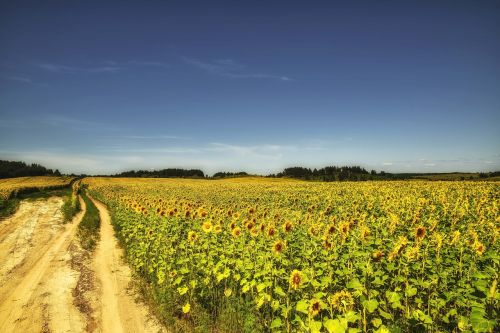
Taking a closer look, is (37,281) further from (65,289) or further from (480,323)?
(480,323)

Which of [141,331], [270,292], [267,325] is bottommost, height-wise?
[141,331]

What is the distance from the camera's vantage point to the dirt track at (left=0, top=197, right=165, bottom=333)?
7.13 metres

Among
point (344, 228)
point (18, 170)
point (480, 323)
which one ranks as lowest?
point (480, 323)

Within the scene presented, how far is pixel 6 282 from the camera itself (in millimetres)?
9711

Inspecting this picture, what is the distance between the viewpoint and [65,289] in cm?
912

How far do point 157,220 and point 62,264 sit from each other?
384 centimetres

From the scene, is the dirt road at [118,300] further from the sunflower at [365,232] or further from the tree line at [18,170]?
the tree line at [18,170]

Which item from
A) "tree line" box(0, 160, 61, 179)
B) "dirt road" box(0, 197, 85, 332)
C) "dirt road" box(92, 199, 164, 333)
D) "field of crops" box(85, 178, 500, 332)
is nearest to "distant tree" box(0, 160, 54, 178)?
"tree line" box(0, 160, 61, 179)

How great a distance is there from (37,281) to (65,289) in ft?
4.71

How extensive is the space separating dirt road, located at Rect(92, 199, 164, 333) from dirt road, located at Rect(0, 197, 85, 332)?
0.68 metres

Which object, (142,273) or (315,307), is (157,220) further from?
(315,307)

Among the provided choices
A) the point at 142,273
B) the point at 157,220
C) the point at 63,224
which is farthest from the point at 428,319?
the point at 63,224

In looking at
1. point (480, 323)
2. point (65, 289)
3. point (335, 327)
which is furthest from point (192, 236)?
point (480, 323)

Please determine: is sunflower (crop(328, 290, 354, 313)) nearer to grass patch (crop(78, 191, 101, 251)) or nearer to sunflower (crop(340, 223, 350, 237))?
sunflower (crop(340, 223, 350, 237))
